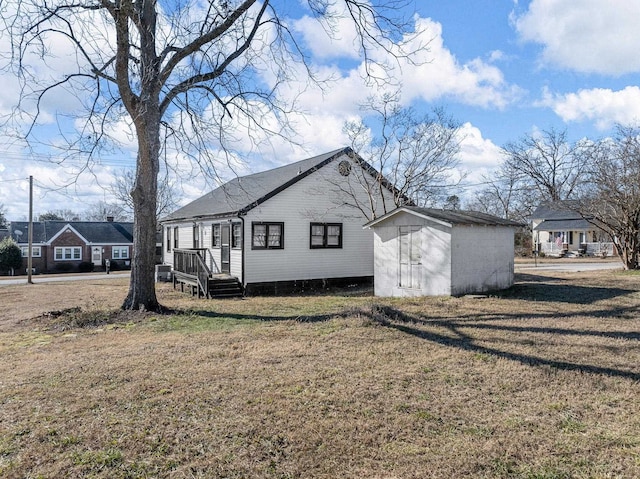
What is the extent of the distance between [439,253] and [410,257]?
1105 mm

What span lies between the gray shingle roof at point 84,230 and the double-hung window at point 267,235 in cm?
3379

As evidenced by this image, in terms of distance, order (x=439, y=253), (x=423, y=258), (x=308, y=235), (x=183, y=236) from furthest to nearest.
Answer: (x=183, y=236), (x=308, y=235), (x=423, y=258), (x=439, y=253)

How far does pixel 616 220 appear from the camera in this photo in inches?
808

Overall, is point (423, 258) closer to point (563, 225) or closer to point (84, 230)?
point (563, 225)

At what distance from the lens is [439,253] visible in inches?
488

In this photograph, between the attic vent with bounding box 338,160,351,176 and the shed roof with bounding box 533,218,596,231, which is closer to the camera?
the attic vent with bounding box 338,160,351,176

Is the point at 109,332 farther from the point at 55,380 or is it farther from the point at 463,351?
the point at 463,351

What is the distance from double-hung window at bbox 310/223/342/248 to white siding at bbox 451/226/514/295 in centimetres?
635

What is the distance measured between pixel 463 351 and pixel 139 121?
352 inches

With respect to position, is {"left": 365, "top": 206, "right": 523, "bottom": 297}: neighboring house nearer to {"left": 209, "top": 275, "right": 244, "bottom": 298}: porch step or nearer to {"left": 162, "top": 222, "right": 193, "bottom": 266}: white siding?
{"left": 209, "top": 275, "right": 244, "bottom": 298}: porch step

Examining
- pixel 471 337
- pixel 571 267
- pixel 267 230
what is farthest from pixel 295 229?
pixel 571 267

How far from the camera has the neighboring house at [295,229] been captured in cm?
1593

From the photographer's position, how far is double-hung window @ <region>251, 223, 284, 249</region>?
625 inches

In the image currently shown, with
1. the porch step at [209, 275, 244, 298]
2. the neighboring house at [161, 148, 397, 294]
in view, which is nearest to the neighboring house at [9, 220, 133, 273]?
the neighboring house at [161, 148, 397, 294]
